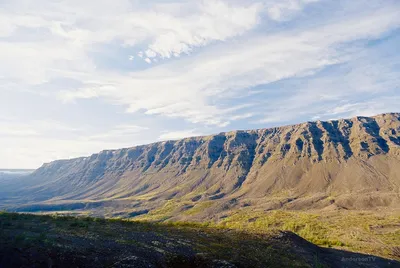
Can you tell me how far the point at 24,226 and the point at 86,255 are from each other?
9540mm

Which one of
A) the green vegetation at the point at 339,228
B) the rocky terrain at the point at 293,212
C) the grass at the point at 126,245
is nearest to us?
the grass at the point at 126,245

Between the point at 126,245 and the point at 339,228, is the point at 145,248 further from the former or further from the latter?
the point at 339,228

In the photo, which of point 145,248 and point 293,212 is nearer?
point 145,248

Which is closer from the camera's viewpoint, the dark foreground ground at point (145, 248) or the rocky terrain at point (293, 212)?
the dark foreground ground at point (145, 248)

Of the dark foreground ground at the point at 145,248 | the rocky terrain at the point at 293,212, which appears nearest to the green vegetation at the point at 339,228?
the rocky terrain at the point at 293,212

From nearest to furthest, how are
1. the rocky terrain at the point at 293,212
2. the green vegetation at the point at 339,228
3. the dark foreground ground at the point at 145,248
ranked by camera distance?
the dark foreground ground at the point at 145,248, the rocky terrain at the point at 293,212, the green vegetation at the point at 339,228

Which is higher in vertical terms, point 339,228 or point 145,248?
point 145,248

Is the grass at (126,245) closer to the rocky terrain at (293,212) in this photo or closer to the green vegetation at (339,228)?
the rocky terrain at (293,212)

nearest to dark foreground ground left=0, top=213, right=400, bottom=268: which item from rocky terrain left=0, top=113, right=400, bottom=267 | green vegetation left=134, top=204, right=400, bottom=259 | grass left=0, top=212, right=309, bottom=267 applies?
grass left=0, top=212, right=309, bottom=267

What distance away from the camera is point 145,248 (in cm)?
2153

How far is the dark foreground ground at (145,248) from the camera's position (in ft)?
58.5

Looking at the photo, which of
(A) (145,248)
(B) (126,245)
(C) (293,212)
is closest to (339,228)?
(C) (293,212)

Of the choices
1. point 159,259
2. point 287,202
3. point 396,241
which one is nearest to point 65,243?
point 159,259

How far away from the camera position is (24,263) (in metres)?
16.3
